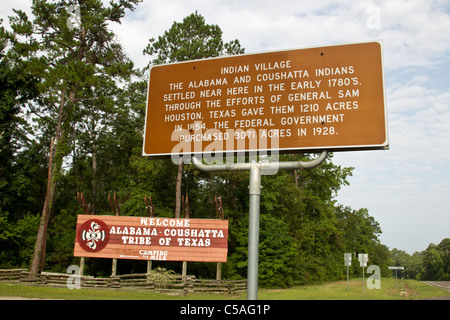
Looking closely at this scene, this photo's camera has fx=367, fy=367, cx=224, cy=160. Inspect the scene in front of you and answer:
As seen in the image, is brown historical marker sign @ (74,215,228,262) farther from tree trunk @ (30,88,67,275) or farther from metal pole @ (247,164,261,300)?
metal pole @ (247,164,261,300)

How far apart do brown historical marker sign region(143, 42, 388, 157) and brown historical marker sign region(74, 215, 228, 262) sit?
16.2 m

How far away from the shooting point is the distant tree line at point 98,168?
2561 cm

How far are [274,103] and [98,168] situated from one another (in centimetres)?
3883

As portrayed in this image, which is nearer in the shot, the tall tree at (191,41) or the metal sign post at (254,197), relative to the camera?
the metal sign post at (254,197)

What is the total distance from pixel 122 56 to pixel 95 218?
12.9 meters

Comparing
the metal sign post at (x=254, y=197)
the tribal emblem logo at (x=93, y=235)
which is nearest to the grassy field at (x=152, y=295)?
the tribal emblem logo at (x=93, y=235)

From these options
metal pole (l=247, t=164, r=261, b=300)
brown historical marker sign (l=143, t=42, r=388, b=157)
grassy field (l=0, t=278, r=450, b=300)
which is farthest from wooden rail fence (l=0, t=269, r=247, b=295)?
metal pole (l=247, t=164, r=261, b=300)

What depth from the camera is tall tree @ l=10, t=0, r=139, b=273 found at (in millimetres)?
24328

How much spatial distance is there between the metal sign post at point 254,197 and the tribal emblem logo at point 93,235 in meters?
18.1

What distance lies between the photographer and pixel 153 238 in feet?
70.9

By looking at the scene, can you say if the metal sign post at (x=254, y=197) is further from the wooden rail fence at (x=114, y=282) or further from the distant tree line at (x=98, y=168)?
the distant tree line at (x=98, y=168)

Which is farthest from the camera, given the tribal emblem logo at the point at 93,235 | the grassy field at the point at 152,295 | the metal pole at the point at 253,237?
the tribal emblem logo at the point at 93,235

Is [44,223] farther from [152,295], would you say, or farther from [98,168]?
[98,168]
